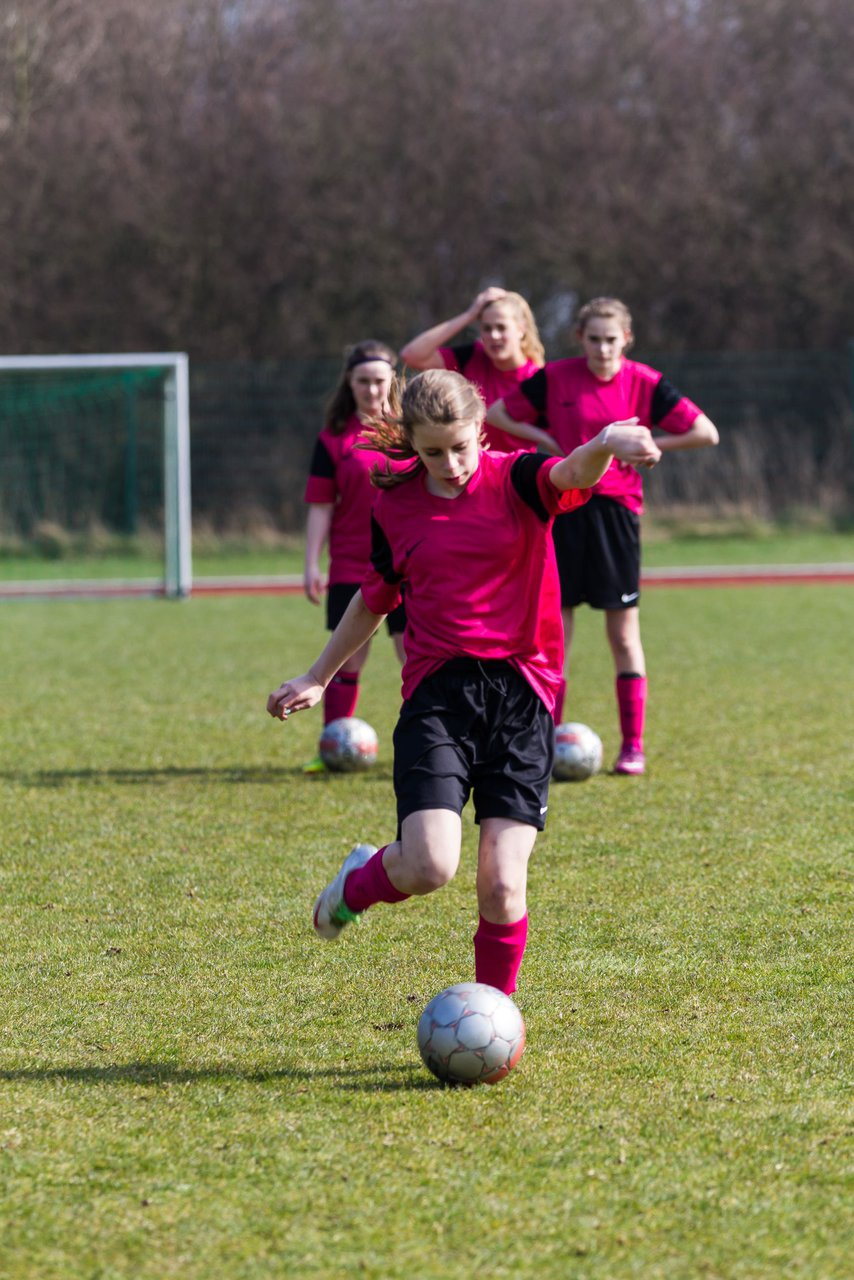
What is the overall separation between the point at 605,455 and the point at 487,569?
47cm

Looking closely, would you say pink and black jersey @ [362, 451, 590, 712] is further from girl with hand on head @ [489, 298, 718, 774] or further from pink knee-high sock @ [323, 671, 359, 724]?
pink knee-high sock @ [323, 671, 359, 724]

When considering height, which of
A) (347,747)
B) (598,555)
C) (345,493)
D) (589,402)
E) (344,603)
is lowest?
(347,747)

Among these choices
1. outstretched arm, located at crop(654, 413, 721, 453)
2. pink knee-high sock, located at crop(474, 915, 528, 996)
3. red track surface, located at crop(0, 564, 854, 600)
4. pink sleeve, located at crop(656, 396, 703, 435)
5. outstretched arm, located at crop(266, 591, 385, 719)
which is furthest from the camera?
red track surface, located at crop(0, 564, 854, 600)

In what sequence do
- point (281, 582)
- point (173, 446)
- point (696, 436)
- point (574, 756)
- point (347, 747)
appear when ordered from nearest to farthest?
1. point (696, 436)
2. point (574, 756)
3. point (347, 747)
4. point (173, 446)
5. point (281, 582)

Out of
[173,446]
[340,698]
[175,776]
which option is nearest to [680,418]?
[340,698]

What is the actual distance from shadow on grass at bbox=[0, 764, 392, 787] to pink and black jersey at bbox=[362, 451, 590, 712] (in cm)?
314

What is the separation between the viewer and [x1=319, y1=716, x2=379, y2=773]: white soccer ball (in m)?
7.19

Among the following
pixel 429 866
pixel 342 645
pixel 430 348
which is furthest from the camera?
pixel 430 348

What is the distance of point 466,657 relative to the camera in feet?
12.7

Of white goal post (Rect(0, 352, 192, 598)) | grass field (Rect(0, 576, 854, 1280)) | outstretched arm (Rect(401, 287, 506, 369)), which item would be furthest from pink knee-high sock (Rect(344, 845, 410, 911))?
white goal post (Rect(0, 352, 192, 598))

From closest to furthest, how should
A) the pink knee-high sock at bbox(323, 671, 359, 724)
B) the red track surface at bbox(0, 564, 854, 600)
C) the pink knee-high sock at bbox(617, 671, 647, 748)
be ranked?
the pink knee-high sock at bbox(617, 671, 647, 748) < the pink knee-high sock at bbox(323, 671, 359, 724) < the red track surface at bbox(0, 564, 854, 600)

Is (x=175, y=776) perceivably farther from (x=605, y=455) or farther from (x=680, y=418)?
(x=605, y=455)

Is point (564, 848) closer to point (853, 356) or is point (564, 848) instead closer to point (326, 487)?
point (326, 487)

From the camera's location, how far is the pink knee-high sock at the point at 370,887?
384cm
